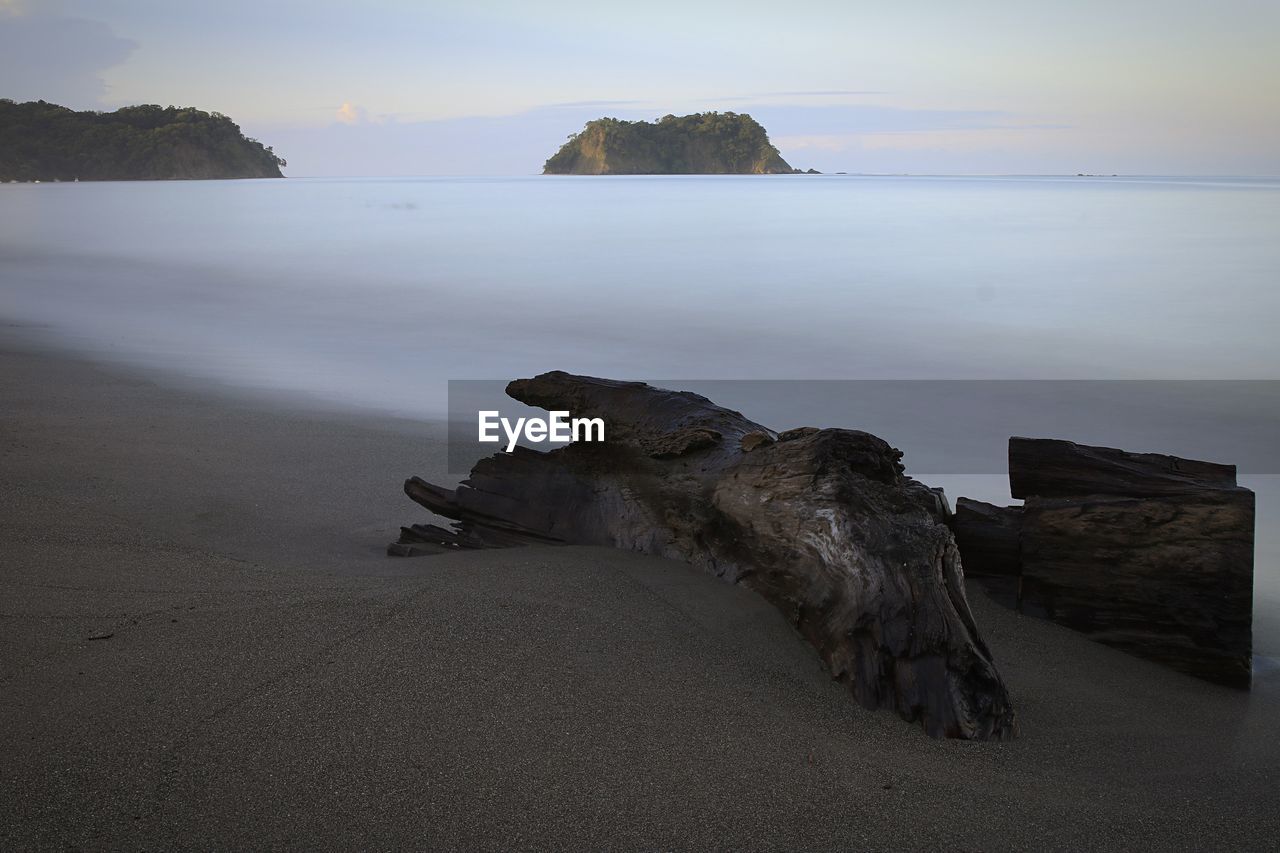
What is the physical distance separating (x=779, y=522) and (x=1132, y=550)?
40.3 inches

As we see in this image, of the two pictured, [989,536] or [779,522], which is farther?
[989,536]

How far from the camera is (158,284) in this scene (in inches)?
582

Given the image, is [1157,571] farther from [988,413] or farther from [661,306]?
[661,306]

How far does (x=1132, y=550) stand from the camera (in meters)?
2.81

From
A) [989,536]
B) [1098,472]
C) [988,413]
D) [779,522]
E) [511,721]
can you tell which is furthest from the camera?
[988,413]

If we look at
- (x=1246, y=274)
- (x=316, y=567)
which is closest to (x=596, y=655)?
(x=316, y=567)

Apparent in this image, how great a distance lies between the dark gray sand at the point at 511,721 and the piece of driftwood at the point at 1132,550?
89 mm

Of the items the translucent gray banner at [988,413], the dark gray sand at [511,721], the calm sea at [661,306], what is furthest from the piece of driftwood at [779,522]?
the translucent gray banner at [988,413]

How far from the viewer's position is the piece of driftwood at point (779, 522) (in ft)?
7.64

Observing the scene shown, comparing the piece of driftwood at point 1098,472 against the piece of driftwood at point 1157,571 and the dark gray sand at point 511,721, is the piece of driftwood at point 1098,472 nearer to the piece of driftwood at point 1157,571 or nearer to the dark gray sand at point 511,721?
the piece of driftwood at point 1157,571

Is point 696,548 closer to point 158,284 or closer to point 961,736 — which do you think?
point 961,736

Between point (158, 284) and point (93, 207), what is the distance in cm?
2600

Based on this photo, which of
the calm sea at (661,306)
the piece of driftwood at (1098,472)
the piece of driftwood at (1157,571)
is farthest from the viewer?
the calm sea at (661,306)

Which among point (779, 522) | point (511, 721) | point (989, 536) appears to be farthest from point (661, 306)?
point (511, 721)
